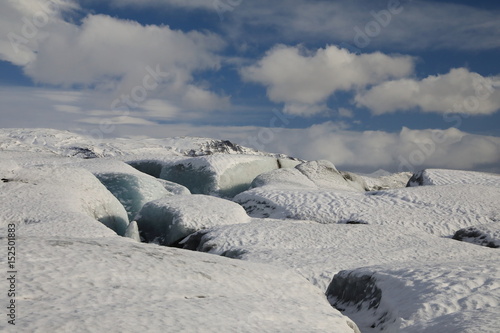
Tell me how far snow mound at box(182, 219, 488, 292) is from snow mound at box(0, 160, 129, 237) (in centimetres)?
317

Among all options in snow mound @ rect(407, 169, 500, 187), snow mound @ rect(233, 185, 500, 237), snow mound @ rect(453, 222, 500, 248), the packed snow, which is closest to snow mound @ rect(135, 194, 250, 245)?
the packed snow

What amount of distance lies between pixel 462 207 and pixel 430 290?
13.9m

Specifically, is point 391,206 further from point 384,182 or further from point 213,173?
point 384,182

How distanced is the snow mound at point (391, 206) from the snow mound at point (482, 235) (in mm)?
1220

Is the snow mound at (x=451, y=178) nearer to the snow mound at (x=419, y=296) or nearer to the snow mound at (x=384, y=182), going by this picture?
the snow mound at (x=384, y=182)

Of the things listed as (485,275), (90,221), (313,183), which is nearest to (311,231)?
(90,221)

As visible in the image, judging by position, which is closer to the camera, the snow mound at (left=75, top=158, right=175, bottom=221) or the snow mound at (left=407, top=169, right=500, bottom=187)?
the snow mound at (left=75, top=158, right=175, bottom=221)

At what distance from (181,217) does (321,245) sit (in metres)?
4.77

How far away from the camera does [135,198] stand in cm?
1931

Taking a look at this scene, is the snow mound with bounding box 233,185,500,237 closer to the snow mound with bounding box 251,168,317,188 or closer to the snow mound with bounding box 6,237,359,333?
the snow mound with bounding box 251,168,317,188

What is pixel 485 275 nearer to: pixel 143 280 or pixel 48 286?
pixel 143 280

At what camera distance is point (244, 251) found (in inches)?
465

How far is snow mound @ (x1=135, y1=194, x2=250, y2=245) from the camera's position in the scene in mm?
14750

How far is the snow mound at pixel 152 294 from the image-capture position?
13.2 ft
